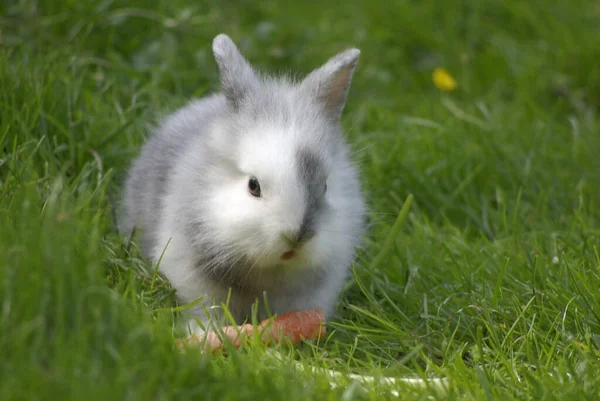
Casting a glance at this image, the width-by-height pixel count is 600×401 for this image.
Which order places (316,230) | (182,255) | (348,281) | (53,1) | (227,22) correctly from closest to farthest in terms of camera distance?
1. (316,230)
2. (182,255)
3. (348,281)
4. (53,1)
5. (227,22)

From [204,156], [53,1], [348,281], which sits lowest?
[348,281]

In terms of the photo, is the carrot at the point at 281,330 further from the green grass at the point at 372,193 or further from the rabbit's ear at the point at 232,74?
the rabbit's ear at the point at 232,74

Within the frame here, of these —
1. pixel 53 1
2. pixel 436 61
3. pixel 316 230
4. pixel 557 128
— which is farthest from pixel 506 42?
pixel 316 230

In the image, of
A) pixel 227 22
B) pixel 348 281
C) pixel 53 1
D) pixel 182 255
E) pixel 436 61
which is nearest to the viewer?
pixel 182 255

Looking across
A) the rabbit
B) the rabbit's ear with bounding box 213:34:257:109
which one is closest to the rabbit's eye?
the rabbit

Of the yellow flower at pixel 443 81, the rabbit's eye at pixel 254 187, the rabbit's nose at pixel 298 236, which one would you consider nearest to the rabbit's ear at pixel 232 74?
the rabbit's eye at pixel 254 187

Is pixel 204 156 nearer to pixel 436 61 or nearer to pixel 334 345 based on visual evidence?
pixel 334 345

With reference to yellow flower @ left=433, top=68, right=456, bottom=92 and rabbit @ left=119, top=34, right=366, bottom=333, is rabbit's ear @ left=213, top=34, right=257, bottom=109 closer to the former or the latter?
rabbit @ left=119, top=34, right=366, bottom=333

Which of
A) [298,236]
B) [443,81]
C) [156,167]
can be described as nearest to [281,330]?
[298,236]
